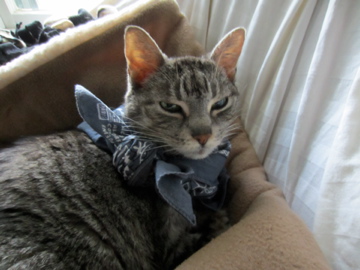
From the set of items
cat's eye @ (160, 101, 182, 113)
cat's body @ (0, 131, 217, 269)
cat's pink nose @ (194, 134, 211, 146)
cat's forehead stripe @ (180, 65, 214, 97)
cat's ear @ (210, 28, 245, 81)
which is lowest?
cat's body @ (0, 131, 217, 269)

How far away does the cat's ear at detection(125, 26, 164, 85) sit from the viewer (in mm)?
861

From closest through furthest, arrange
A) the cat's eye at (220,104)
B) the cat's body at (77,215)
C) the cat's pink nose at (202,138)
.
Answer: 1. the cat's body at (77,215)
2. the cat's pink nose at (202,138)
3. the cat's eye at (220,104)

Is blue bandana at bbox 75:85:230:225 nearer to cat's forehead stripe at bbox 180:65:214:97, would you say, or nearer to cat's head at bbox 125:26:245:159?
cat's head at bbox 125:26:245:159

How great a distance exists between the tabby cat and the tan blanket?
0.18 meters

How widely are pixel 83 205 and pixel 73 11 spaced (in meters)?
1.71

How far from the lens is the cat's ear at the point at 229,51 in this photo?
37.8 inches

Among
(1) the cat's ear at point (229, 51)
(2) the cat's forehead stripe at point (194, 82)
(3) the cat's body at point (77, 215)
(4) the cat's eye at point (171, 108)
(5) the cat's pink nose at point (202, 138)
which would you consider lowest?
(3) the cat's body at point (77, 215)

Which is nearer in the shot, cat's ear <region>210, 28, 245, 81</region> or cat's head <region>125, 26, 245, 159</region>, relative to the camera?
cat's head <region>125, 26, 245, 159</region>

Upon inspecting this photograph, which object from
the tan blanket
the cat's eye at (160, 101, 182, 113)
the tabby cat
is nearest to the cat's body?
the tabby cat

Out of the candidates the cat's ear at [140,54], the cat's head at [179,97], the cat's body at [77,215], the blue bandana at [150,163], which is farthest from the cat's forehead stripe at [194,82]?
the cat's body at [77,215]

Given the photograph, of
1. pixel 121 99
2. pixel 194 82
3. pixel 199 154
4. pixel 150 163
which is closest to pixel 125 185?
pixel 150 163

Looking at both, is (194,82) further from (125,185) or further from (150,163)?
(125,185)

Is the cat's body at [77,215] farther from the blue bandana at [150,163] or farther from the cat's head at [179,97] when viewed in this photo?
the cat's head at [179,97]

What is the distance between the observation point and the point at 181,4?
1.56 metres
